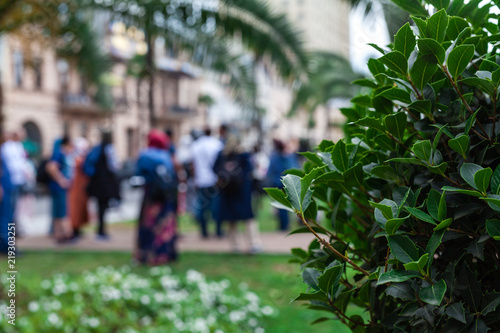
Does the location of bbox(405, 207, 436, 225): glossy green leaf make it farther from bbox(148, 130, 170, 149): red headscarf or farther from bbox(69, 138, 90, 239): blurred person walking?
bbox(69, 138, 90, 239): blurred person walking

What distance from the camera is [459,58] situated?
1062 millimetres

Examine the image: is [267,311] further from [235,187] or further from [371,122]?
[371,122]

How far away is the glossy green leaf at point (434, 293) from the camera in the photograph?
98 cm

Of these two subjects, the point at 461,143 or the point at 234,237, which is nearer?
the point at 461,143

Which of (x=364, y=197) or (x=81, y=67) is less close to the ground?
(x=81, y=67)

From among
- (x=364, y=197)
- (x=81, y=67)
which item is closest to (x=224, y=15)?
(x=81, y=67)

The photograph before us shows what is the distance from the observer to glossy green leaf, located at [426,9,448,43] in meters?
1.06

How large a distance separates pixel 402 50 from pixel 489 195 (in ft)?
1.12

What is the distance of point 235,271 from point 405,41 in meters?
5.33

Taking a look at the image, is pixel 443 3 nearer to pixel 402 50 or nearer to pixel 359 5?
pixel 402 50

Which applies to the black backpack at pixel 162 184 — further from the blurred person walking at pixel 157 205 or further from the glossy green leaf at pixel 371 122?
the glossy green leaf at pixel 371 122

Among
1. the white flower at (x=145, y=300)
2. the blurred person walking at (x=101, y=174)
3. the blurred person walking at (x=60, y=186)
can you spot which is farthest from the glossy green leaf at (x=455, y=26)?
the blurred person walking at (x=60, y=186)

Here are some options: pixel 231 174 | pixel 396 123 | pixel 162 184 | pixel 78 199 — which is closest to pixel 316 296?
pixel 396 123

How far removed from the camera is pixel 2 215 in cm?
766
